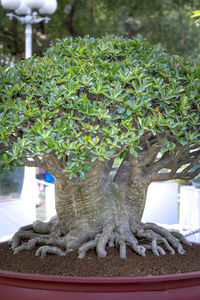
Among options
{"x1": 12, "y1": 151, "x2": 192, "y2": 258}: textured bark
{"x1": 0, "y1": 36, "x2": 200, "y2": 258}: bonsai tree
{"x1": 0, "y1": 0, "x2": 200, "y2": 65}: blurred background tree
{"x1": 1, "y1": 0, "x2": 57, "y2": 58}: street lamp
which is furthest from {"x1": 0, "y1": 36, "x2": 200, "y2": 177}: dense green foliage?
{"x1": 0, "y1": 0, "x2": 200, "y2": 65}: blurred background tree

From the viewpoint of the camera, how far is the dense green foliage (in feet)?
6.02

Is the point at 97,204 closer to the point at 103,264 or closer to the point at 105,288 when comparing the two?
the point at 103,264

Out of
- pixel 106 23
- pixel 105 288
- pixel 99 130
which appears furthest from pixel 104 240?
pixel 106 23

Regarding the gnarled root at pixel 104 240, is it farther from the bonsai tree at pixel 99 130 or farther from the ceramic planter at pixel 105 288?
the ceramic planter at pixel 105 288

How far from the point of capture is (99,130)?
1.88 metres

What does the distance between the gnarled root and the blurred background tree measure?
20.1 ft

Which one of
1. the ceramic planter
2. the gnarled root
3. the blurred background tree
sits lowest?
the ceramic planter

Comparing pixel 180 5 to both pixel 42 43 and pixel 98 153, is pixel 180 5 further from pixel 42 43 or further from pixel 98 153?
pixel 98 153

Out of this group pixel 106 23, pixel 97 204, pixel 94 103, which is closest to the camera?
pixel 94 103

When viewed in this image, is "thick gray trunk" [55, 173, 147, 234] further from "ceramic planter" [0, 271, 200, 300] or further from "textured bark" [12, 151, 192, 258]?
"ceramic planter" [0, 271, 200, 300]

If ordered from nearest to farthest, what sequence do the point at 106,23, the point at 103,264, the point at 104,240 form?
the point at 103,264 → the point at 104,240 → the point at 106,23

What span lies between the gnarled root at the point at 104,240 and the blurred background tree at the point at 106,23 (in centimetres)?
611

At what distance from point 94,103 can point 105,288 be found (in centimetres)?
74

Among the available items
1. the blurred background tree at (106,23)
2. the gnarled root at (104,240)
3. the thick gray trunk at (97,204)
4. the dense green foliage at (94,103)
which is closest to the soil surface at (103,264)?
the gnarled root at (104,240)
